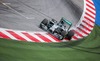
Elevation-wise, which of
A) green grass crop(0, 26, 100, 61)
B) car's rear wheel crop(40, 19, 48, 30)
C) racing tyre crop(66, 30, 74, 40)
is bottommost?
green grass crop(0, 26, 100, 61)

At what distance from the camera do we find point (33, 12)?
1161 centimetres

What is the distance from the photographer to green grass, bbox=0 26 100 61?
8477 mm

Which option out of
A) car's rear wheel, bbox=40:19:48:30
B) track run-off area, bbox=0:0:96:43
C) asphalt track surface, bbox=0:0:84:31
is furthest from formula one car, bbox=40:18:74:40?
asphalt track surface, bbox=0:0:84:31

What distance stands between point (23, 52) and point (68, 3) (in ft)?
20.3

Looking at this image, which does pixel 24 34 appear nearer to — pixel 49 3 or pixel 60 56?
pixel 60 56

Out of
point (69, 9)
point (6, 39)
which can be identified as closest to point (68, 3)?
point (69, 9)

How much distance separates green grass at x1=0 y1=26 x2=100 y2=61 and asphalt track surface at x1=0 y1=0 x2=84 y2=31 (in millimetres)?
1406

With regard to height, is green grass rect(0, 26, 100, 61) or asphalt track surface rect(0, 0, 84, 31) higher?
asphalt track surface rect(0, 0, 84, 31)

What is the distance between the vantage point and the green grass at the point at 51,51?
27.8 feet

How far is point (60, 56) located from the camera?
9250mm

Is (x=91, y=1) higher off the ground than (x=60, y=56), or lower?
higher

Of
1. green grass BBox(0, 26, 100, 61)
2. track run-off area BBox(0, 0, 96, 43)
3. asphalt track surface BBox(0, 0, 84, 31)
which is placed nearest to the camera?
green grass BBox(0, 26, 100, 61)

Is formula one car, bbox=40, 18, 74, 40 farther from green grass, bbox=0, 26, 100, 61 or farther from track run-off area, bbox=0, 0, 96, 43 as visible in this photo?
green grass, bbox=0, 26, 100, 61

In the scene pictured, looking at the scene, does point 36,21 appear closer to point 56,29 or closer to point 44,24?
point 44,24
